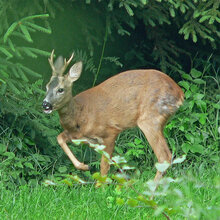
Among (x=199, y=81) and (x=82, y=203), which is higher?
(x=82, y=203)

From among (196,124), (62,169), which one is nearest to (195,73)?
(196,124)

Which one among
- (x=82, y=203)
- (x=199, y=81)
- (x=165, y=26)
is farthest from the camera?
(x=165, y=26)

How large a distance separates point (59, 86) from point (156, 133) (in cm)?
118

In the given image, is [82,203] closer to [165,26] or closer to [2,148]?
[2,148]

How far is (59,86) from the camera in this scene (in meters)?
6.61

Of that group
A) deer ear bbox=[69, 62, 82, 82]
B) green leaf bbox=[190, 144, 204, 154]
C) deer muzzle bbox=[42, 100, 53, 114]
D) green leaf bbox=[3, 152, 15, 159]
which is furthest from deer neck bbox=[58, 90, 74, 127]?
green leaf bbox=[190, 144, 204, 154]

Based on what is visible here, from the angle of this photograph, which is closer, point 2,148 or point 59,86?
point 59,86

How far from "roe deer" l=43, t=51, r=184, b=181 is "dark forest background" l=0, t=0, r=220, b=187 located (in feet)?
1.29

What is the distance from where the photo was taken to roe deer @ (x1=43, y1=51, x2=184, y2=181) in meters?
6.82

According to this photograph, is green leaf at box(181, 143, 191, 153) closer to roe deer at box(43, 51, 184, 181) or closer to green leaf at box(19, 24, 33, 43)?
roe deer at box(43, 51, 184, 181)

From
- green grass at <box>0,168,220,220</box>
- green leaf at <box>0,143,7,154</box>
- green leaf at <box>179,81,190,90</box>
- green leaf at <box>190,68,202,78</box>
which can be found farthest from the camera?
green leaf at <box>190,68,202,78</box>

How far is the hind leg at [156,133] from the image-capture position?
6.83 m

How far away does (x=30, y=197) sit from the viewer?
18.9 feet

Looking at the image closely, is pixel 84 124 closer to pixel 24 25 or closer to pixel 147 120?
pixel 147 120
